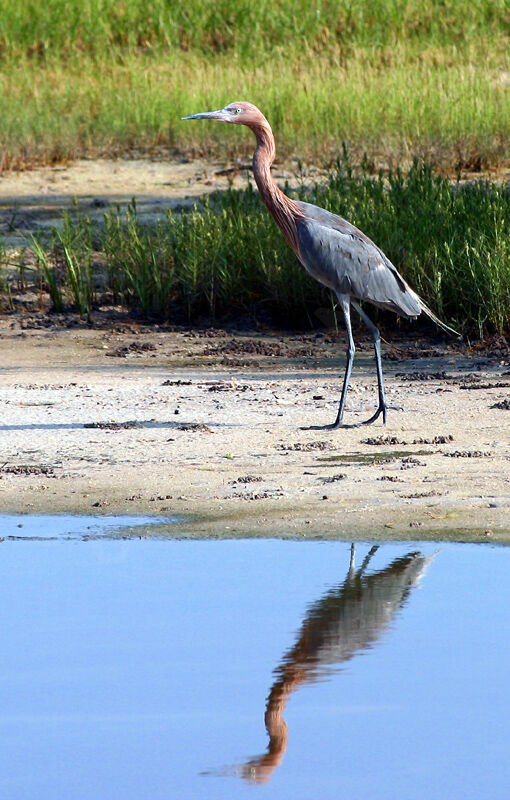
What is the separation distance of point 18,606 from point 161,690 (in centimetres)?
98

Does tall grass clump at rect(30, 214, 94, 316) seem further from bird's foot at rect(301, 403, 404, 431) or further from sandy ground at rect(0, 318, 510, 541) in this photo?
bird's foot at rect(301, 403, 404, 431)

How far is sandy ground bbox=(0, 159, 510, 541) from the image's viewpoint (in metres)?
6.39

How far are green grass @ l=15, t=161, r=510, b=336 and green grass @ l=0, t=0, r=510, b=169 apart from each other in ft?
13.1

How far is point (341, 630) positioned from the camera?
4.86 meters

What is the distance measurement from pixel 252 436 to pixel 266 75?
12648mm

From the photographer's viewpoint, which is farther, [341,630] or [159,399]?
[159,399]

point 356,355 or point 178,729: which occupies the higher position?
point 178,729

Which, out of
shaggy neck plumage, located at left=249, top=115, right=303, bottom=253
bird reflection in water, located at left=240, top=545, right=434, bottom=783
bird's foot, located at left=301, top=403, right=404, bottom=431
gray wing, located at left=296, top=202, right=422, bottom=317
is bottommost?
bird's foot, located at left=301, top=403, right=404, bottom=431

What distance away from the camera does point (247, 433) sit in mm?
7930

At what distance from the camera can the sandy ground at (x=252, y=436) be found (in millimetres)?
6379

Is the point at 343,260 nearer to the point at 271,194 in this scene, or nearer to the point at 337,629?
the point at 271,194

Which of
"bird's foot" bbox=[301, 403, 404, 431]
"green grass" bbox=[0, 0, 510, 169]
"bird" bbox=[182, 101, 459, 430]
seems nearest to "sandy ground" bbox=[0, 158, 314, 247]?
"green grass" bbox=[0, 0, 510, 169]

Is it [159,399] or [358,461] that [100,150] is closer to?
[159,399]

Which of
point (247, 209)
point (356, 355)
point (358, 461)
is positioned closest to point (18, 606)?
point (358, 461)
